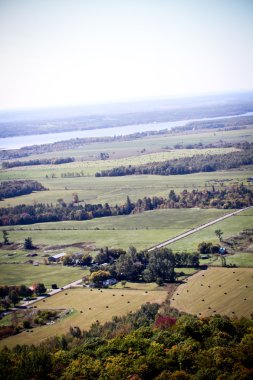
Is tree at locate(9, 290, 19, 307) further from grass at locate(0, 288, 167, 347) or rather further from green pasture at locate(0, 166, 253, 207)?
green pasture at locate(0, 166, 253, 207)

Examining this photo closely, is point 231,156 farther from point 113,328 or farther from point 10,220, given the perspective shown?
point 113,328

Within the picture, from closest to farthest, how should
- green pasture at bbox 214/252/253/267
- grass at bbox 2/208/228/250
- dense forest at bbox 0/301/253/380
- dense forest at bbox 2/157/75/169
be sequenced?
dense forest at bbox 0/301/253/380 < green pasture at bbox 214/252/253/267 < grass at bbox 2/208/228/250 < dense forest at bbox 2/157/75/169

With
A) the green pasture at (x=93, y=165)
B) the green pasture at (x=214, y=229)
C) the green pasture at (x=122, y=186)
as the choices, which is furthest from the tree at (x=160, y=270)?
the green pasture at (x=93, y=165)

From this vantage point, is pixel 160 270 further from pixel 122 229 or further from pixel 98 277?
pixel 122 229

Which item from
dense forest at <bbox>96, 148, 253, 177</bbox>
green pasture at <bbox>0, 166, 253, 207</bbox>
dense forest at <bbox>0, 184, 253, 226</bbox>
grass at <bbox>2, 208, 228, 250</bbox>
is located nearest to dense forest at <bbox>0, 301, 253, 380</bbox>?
grass at <bbox>2, 208, 228, 250</bbox>

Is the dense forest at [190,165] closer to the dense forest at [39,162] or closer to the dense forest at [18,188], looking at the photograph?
the dense forest at [18,188]
